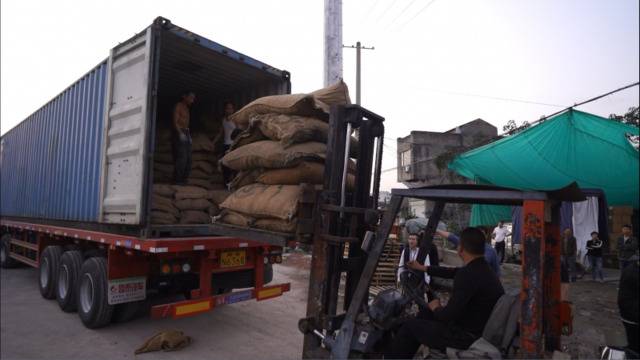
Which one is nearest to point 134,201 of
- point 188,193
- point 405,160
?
point 188,193

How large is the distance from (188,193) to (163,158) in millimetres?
1322

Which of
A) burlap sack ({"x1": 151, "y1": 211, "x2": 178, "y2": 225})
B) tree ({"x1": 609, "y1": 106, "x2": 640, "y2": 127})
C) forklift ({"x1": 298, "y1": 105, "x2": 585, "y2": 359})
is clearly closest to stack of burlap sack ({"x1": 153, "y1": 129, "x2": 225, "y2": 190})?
burlap sack ({"x1": 151, "y1": 211, "x2": 178, "y2": 225})

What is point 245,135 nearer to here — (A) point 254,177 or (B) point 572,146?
(A) point 254,177

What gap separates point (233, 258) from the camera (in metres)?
5.16

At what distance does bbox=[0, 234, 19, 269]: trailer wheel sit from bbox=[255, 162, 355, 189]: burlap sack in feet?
31.5

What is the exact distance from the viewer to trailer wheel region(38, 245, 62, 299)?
21.5ft

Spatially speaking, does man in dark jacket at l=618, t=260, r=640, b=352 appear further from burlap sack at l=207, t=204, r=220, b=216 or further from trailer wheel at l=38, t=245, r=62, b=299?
trailer wheel at l=38, t=245, r=62, b=299

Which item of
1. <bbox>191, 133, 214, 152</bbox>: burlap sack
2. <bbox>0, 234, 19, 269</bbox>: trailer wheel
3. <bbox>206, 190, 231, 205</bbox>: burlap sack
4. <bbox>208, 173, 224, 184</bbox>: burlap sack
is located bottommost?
<bbox>0, 234, 19, 269</bbox>: trailer wheel

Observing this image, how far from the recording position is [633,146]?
296 inches

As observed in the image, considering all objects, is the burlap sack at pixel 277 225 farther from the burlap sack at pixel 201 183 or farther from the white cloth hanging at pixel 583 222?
the white cloth hanging at pixel 583 222

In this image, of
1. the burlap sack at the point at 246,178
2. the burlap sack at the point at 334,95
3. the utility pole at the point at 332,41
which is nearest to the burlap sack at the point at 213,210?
the burlap sack at the point at 246,178

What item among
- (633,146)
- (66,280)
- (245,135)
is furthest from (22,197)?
(633,146)

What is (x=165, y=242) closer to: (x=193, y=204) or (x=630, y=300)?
(x=193, y=204)

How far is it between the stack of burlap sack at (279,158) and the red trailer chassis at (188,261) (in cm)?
97
